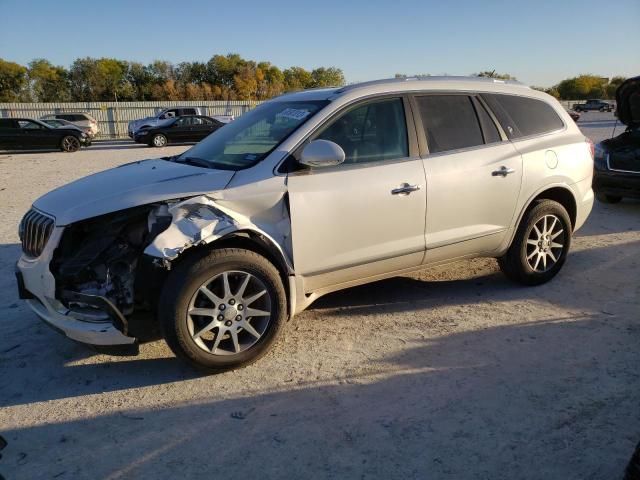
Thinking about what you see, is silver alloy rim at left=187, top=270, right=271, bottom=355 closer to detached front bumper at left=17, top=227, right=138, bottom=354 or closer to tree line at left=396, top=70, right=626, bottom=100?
detached front bumper at left=17, top=227, right=138, bottom=354

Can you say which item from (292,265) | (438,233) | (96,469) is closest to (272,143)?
(292,265)

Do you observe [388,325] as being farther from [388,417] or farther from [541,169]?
[541,169]

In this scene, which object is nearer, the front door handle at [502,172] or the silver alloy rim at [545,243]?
the front door handle at [502,172]

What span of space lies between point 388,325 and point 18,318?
10.3 feet

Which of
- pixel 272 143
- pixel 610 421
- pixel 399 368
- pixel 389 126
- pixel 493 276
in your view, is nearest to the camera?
pixel 610 421

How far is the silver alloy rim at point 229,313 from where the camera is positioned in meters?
3.21

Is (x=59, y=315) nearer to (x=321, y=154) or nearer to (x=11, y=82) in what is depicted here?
(x=321, y=154)

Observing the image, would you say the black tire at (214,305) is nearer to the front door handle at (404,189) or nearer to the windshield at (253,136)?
the windshield at (253,136)

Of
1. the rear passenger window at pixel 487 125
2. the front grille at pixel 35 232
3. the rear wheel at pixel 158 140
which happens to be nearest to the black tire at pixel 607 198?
the rear passenger window at pixel 487 125

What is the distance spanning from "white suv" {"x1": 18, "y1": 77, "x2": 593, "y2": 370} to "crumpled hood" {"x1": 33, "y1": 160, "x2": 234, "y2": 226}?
0.5 inches

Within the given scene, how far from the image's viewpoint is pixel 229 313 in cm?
329

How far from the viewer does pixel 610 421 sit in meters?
2.74

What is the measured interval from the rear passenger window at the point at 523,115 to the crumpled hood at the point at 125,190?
8.34 ft

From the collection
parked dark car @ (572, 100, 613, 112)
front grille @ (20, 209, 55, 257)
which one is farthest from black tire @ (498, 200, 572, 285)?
parked dark car @ (572, 100, 613, 112)
